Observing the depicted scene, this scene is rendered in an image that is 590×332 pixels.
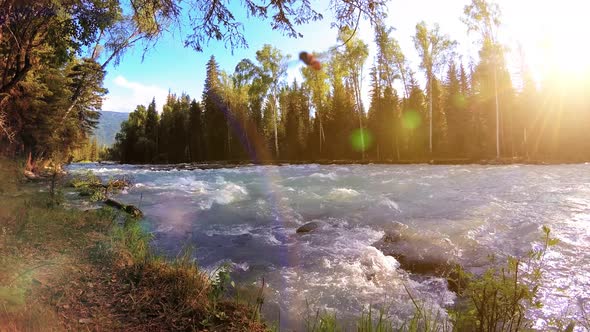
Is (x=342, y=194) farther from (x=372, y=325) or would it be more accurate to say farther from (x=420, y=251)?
(x=372, y=325)

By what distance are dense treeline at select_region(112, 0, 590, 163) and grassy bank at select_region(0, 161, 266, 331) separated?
24.7m

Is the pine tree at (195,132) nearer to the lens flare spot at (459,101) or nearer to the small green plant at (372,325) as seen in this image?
the lens flare spot at (459,101)

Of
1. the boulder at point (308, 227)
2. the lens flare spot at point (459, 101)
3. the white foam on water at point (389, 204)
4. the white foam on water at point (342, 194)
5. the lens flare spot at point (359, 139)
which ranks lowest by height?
the boulder at point (308, 227)

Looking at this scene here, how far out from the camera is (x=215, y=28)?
402cm

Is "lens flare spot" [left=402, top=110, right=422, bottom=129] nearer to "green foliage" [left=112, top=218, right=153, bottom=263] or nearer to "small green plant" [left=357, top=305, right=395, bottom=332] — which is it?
"green foliage" [left=112, top=218, right=153, bottom=263]

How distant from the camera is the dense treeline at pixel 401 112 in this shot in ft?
96.5

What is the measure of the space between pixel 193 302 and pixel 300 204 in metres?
7.49

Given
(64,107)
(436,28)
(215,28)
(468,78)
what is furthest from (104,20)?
(468,78)

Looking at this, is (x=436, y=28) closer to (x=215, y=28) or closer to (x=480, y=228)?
(x=480, y=228)

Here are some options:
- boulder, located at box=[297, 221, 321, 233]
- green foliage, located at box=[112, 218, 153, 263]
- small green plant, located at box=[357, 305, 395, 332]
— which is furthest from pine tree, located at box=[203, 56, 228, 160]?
small green plant, located at box=[357, 305, 395, 332]

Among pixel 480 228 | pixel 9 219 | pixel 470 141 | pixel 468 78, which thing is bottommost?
pixel 480 228

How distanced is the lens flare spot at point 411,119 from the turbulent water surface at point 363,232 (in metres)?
24.8

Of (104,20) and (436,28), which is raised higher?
(436,28)

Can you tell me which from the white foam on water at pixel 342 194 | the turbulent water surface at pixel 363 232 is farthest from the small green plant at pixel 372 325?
the white foam on water at pixel 342 194
